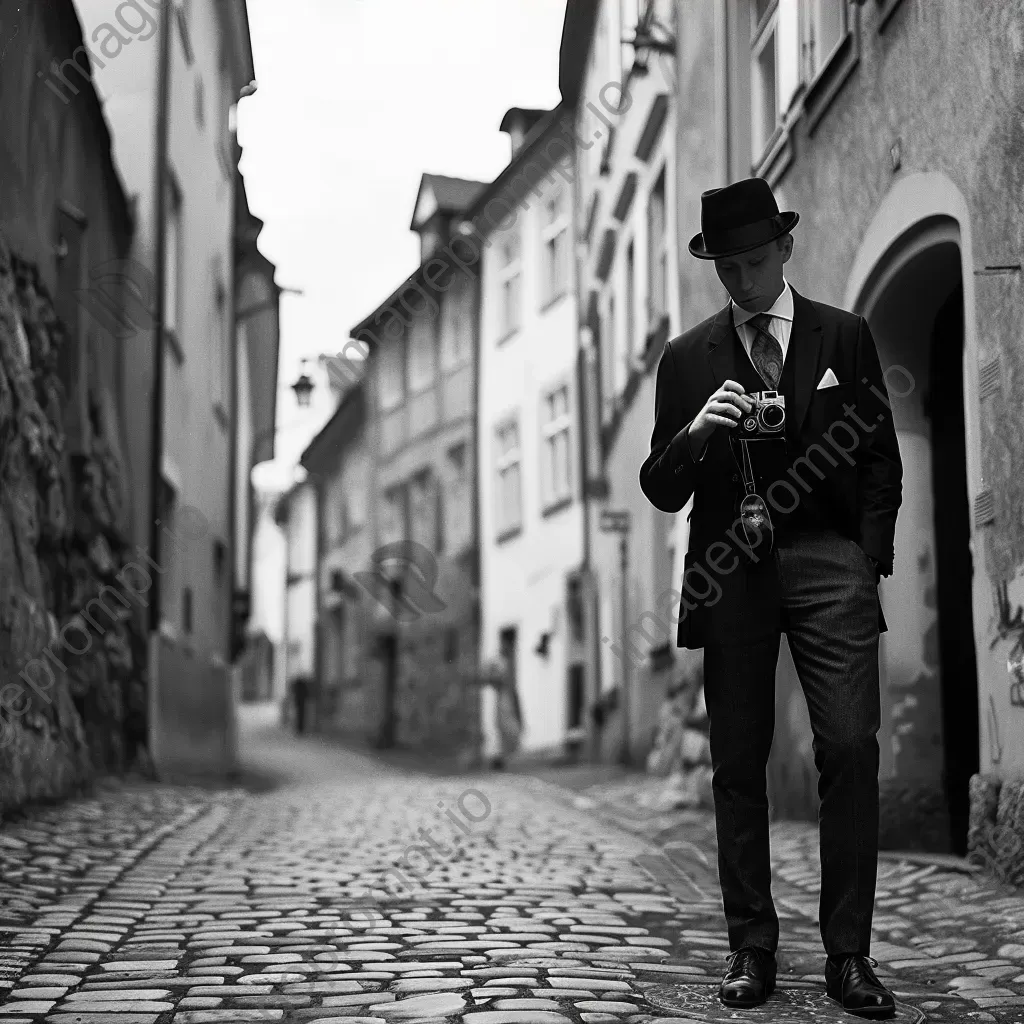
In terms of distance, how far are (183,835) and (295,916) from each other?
3.22 m

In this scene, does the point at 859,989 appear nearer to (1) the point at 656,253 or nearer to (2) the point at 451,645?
(1) the point at 656,253

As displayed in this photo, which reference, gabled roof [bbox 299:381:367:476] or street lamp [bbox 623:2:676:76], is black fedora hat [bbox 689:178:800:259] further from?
gabled roof [bbox 299:381:367:476]

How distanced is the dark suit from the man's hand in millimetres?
105

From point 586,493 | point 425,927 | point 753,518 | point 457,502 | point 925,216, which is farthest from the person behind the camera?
point 457,502

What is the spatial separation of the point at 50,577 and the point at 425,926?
4727mm

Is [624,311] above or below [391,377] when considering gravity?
below

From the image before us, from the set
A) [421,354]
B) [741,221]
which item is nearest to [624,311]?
[421,354]

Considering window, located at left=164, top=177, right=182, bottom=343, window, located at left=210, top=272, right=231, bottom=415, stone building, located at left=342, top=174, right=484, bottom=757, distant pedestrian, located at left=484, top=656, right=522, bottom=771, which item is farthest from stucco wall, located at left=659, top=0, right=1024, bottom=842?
stone building, located at left=342, top=174, right=484, bottom=757

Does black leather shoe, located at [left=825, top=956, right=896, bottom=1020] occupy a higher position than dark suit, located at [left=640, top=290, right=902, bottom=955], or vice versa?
dark suit, located at [left=640, top=290, right=902, bottom=955]

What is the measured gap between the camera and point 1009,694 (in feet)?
20.0

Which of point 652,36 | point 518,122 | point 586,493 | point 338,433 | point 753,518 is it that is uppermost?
point 518,122

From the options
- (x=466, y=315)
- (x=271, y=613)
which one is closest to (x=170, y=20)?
(x=466, y=315)

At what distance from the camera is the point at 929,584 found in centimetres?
790

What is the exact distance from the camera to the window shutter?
9.77 meters
